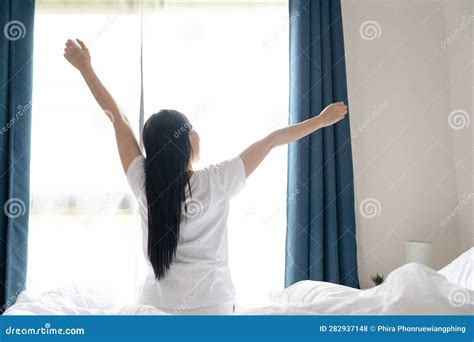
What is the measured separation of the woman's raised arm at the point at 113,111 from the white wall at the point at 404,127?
6.57ft

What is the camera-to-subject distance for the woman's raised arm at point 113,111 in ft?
4.69

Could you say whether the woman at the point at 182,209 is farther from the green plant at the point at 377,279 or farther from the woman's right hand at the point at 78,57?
the green plant at the point at 377,279

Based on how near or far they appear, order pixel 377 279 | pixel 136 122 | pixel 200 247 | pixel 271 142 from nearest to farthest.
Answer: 1. pixel 200 247
2. pixel 271 142
3. pixel 377 279
4. pixel 136 122

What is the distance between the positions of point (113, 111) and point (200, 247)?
19.2 inches

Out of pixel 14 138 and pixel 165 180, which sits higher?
pixel 14 138

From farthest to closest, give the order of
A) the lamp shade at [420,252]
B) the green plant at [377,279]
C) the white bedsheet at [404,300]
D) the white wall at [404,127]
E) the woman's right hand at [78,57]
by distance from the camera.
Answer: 1. the white wall at [404,127]
2. the green plant at [377,279]
3. the lamp shade at [420,252]
4. the woman's right hand at [78,57]
5. the white bedsheet at [404,300]

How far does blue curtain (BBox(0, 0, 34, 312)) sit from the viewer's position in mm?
2924

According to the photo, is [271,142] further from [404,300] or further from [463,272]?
[463,272]

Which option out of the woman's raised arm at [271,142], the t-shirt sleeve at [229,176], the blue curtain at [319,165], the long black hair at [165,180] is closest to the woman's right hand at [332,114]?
the woman's raised arm at [271,142]

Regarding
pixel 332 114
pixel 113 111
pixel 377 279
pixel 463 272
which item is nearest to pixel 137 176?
pixel 113 111

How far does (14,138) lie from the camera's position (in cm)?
298

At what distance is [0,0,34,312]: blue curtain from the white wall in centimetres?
203

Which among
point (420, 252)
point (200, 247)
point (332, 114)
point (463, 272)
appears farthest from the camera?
point (420, 252)

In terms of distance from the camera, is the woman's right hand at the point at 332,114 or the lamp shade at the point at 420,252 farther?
the lamp shade at the point at 420,252
